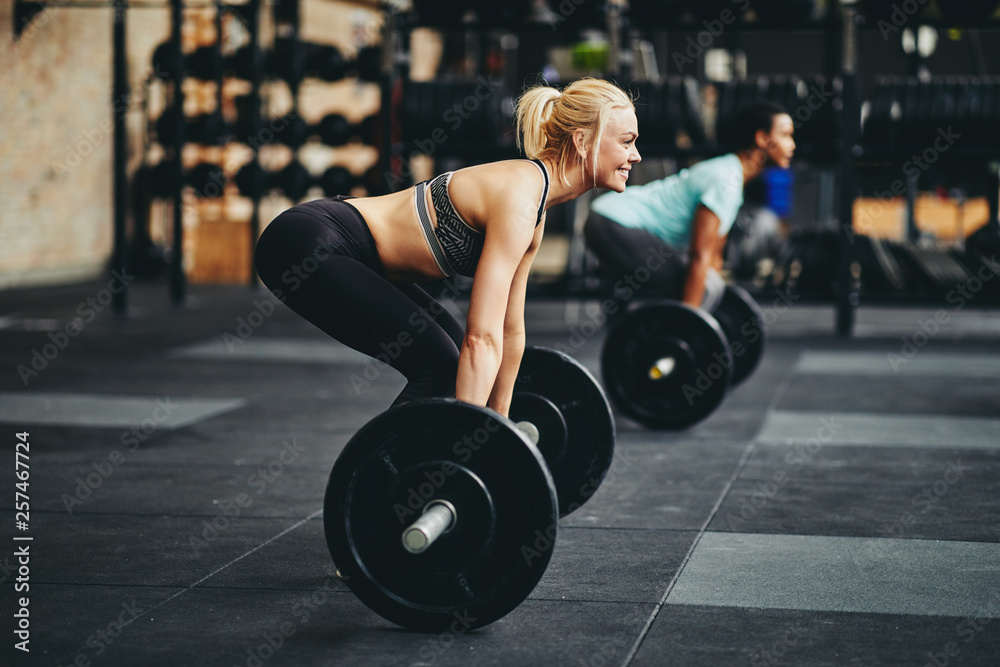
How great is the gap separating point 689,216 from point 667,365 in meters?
0.65

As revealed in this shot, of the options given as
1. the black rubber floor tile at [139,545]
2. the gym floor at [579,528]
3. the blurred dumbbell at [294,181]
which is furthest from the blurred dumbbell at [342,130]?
the black rubber floor tile at [139,545]

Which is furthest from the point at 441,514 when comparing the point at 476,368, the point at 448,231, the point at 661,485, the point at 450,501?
the point at 661,485

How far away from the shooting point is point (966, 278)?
843cm

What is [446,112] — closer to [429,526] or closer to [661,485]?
[661,485]

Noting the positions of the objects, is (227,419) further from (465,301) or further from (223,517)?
(465,301)

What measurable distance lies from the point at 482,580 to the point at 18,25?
9.38 metres

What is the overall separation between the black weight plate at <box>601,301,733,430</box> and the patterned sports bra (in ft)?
7.28

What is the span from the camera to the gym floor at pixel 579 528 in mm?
2443

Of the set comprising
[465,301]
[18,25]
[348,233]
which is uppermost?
[18,25]

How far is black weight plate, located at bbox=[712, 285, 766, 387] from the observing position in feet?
17.6

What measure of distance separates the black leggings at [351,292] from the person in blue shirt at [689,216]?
7.25 feet

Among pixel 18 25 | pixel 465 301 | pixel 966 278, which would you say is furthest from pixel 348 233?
pixel 18 25

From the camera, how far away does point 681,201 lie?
4973 millimetres

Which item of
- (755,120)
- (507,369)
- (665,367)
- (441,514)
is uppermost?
(755,120)
